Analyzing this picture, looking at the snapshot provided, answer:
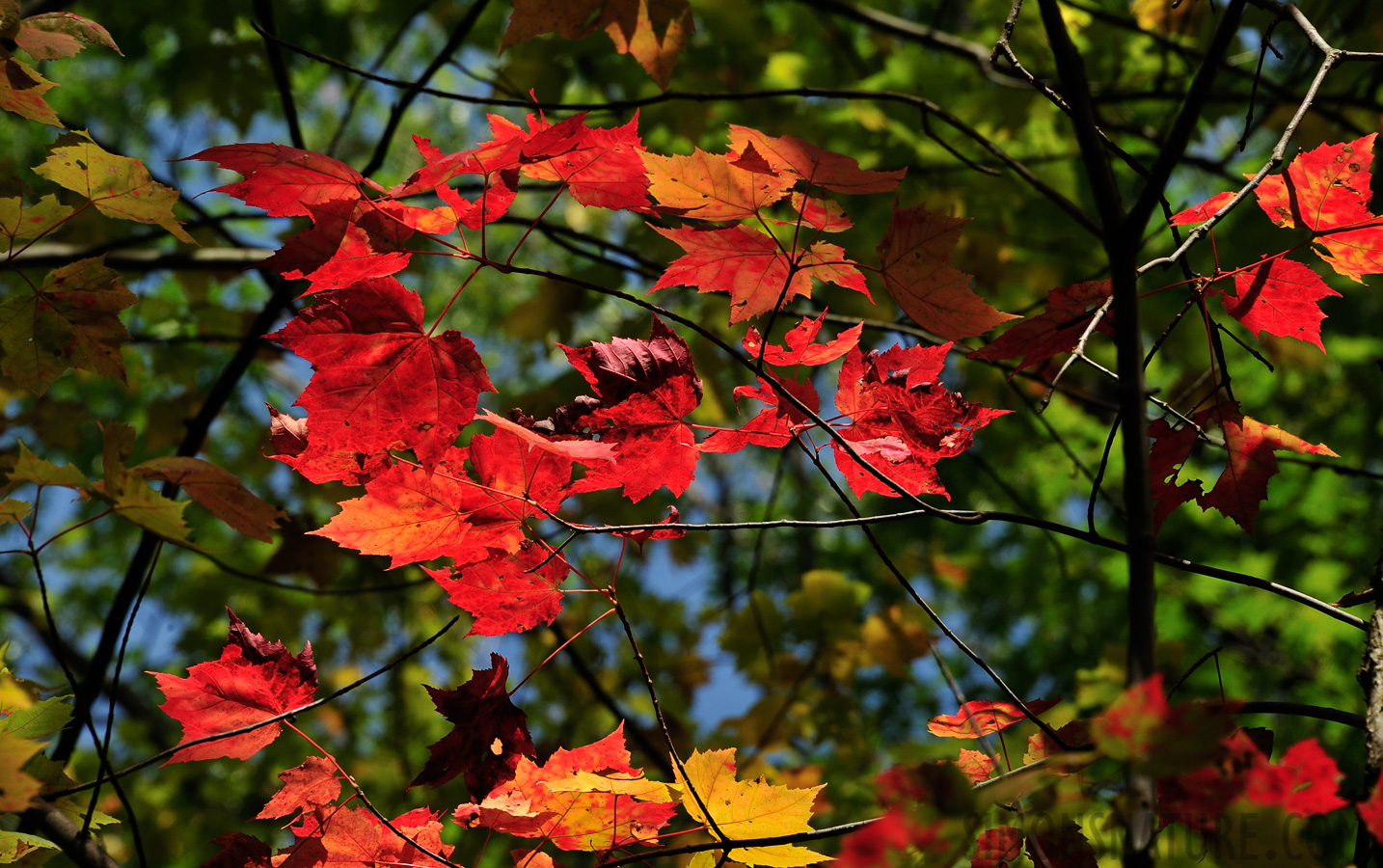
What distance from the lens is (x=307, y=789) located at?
3.22 feet

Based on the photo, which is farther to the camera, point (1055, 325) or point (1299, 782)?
point (1055, 325)

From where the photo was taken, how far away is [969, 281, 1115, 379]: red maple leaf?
35.9 inches

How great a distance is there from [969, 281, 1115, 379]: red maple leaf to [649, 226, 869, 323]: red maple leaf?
6.5 inches

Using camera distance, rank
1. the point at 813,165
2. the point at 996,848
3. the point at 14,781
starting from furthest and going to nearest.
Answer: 1. the point at 813,165
2. the point at 996,848
3. the point at 14,781

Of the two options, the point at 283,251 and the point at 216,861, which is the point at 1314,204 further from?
the point at 216,861

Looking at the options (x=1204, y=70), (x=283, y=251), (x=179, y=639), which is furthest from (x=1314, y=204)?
(x=179, y=639)

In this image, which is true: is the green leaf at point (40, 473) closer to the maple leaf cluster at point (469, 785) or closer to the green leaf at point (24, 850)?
the maple leaf cluster at point (469, 785)

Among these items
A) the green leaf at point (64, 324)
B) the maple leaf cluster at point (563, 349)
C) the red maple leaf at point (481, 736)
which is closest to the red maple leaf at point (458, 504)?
the maple leaf cluster at point (563, 349)

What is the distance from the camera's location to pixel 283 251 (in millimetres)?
908

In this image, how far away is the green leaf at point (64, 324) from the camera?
3.59ft

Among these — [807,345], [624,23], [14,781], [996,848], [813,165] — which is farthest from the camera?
[624,23]

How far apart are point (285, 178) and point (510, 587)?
0.49 metres

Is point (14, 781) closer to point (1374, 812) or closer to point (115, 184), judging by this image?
point (115, 184)

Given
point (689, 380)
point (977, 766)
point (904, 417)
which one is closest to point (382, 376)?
point (689, 380)
